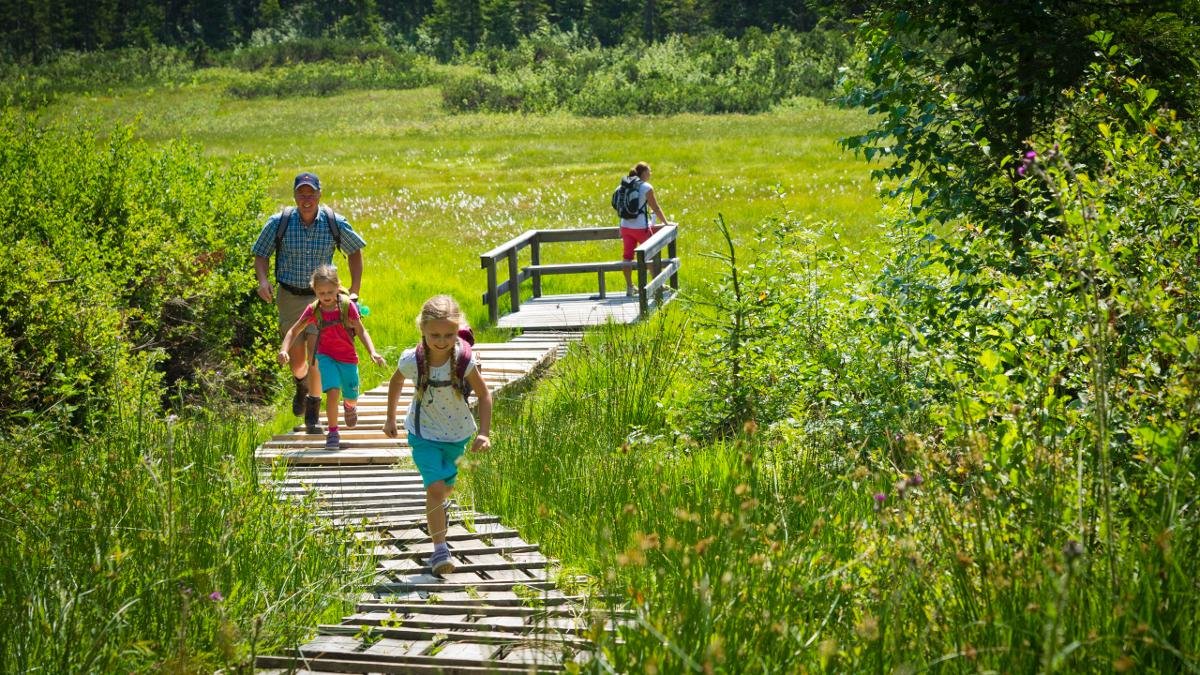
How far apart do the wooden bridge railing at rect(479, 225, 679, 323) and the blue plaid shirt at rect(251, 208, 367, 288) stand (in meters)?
4.71

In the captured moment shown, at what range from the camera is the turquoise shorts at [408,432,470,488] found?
6926 mm

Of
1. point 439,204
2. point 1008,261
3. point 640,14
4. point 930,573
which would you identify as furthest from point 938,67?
point 640,14

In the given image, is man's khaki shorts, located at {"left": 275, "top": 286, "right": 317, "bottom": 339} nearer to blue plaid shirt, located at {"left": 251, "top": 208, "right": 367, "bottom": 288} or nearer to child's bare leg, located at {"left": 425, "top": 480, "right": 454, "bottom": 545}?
blue plaid shirt, located at {"left": 251, "top": 208, "right": 367, "bottom": 288}

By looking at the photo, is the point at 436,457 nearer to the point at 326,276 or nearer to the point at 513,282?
the point at 326,276

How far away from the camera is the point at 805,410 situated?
850cm

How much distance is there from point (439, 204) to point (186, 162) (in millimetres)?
16043

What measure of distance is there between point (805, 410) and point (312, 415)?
393 cm

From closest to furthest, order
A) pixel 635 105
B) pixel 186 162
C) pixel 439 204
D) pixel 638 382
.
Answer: pixel 638 382
pixel 186 162
pixel 439 204
pixel 635 105

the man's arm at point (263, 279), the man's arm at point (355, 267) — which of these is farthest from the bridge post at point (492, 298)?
the man's arm at point (263, 279)

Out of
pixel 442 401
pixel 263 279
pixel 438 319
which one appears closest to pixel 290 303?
pixel 263 279

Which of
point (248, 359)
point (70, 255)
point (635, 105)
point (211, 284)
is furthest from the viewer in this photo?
point (635, 105)

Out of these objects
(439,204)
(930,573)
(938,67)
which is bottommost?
(439,204)

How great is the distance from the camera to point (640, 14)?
103938 millimetres

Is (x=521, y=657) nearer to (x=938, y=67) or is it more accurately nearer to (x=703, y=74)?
(x=938, y=67)
